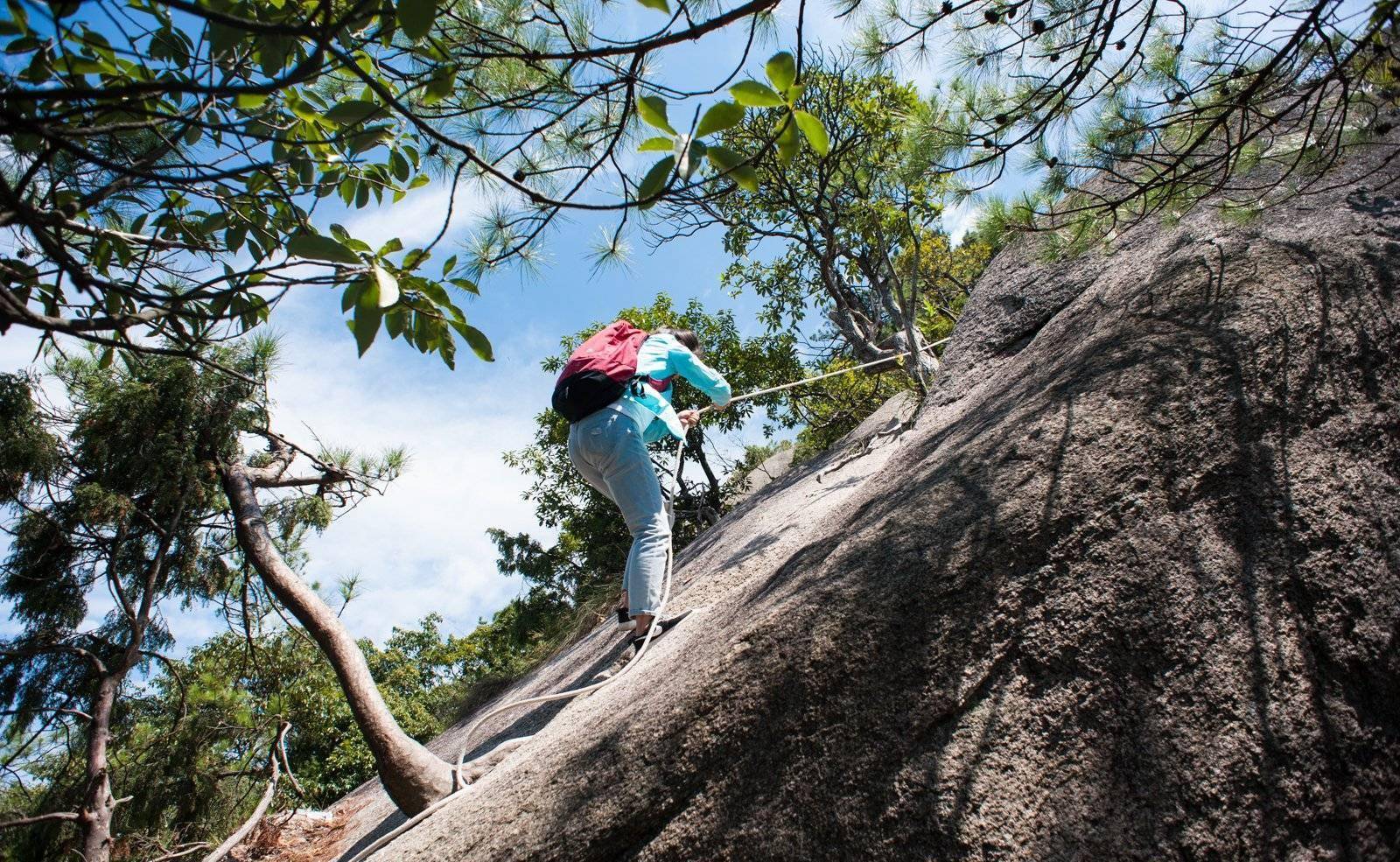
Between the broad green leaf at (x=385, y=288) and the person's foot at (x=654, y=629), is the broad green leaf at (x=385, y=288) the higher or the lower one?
the higher one

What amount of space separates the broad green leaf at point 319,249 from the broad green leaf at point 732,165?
0.64 metres

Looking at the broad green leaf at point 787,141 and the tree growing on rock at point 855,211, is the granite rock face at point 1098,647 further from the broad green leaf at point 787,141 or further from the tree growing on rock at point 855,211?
the tree growing on rock at point 855,211

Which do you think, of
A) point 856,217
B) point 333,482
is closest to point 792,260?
point 856,217

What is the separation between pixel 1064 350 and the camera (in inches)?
115

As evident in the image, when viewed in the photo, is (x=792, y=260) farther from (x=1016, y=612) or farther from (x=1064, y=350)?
(x=1016, y=612)

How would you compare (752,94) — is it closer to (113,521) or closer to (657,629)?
(657,629)

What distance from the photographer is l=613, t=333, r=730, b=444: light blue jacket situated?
4145mm

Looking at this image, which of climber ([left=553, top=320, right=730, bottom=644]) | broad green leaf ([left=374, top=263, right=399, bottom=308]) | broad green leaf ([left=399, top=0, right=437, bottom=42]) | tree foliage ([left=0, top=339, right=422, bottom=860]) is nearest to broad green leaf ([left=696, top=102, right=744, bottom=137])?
broad green leaf ([left=399, top=0, right=437, bottom=42])

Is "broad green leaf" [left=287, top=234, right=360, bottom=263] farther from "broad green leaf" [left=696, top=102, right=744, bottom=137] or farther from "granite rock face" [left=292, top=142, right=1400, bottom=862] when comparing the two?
"granite rock face" [left=292, top=142, right=1400, bottom=862]

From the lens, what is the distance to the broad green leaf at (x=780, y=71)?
50.9 inches

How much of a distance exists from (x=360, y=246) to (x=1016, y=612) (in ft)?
5.22

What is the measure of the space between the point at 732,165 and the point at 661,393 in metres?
3.21

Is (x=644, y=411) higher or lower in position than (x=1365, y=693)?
higher

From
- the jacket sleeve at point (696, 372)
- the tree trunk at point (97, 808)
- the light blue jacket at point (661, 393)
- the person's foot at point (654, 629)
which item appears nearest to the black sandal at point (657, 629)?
the person's foot at point (654, 629)
